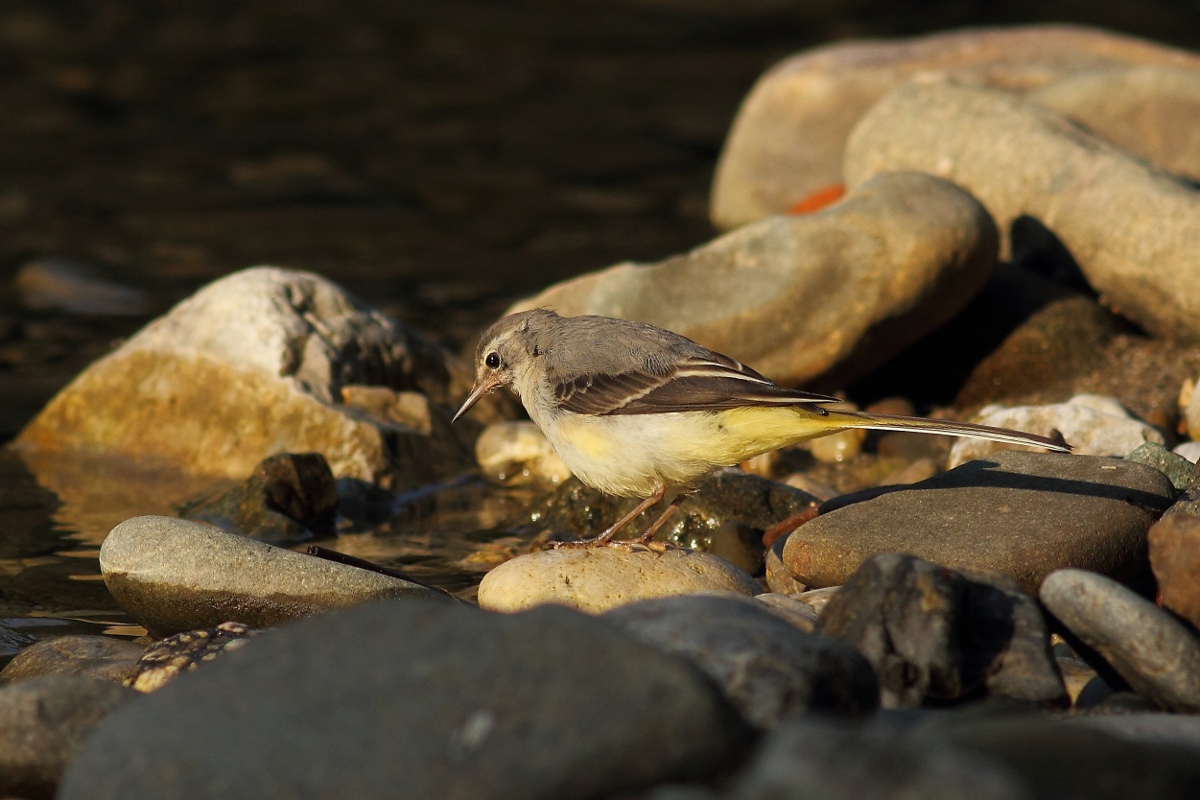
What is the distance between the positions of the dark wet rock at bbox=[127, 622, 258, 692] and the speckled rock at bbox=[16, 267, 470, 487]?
369 centimetres

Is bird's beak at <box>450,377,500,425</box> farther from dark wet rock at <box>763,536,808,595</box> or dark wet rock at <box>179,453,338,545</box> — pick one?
dark wet rock at <box>763,536,808,595</box>

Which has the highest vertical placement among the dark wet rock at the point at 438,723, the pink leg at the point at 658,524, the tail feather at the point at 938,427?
the dark wet rock at the point at 438,723

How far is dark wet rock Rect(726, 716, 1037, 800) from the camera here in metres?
3.21

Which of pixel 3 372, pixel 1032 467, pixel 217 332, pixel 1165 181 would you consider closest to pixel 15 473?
pixel 217 332

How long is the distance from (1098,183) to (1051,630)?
6.12m

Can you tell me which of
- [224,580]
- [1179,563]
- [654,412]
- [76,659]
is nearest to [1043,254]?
[654,412]

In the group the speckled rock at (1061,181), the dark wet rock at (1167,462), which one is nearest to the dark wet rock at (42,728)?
the dark wet rock at (1167,462)

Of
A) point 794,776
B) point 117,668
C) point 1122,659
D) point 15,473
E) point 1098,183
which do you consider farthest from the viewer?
point 1098,183

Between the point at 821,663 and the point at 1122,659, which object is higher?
the point at 821,663

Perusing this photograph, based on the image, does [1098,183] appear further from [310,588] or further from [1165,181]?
[310,588]

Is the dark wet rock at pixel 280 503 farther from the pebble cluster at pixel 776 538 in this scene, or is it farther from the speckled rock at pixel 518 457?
the speckled rock at pixel 518 457

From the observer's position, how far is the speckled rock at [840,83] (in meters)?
15.7

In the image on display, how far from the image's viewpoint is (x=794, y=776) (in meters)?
3.25

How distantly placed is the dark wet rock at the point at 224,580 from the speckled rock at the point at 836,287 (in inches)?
166
